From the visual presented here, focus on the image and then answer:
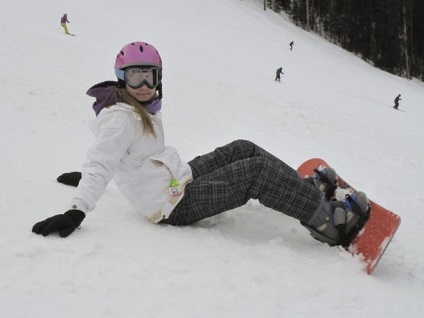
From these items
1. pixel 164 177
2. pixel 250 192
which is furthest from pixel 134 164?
pixel 250 192

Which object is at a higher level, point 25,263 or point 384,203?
point 25,263

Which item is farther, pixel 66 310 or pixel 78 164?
pixel 78 164

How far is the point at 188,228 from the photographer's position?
2518 mm

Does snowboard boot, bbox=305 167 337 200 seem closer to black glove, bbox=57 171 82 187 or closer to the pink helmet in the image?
the pink helmet

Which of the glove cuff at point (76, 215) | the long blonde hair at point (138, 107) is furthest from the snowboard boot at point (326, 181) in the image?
the glove cuff at point (76, 215)

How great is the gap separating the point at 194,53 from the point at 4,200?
1401cm

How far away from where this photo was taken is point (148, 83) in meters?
2.49

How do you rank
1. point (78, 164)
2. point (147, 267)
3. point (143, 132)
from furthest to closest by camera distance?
1. point (78, 164)
2. point (143, 132)
3. point (147, 267)

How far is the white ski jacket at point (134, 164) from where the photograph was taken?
2238 millimetres

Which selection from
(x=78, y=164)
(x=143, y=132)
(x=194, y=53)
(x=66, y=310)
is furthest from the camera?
(x=194, y=53)

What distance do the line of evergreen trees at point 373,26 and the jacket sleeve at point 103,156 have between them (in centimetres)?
4131

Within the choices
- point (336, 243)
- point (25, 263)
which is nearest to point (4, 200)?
point (25, 263)

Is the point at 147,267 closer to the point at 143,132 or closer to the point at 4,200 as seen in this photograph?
the point at 143,132

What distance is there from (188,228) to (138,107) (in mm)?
793
